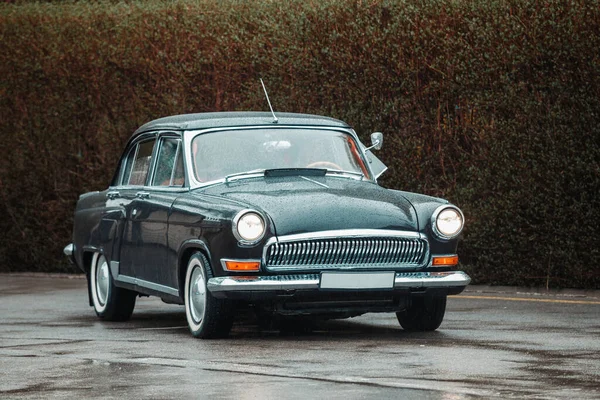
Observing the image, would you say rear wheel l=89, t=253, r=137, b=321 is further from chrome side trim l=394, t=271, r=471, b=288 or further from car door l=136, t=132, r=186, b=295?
chrome side trim l=394, t=271, r=471, b=288

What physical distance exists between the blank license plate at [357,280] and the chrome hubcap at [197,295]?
3.06ft

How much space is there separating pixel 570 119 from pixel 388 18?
102 inches

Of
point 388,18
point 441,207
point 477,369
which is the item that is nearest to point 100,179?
point 388,18

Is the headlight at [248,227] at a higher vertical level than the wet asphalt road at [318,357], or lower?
higher

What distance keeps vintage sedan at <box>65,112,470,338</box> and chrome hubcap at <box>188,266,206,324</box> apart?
10mm

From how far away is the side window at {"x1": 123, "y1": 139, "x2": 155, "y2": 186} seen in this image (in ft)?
39.1


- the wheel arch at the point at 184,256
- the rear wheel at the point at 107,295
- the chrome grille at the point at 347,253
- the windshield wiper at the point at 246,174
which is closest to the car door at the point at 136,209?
the rear wheel at the point at 107,295

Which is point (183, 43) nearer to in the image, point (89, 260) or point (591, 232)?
point (89, 260)

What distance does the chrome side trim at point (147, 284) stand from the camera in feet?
34.9

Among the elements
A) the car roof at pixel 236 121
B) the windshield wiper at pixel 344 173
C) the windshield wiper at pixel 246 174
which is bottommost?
the windshield wiper at pixel 246 174

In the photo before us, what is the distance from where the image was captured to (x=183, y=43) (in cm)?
1739

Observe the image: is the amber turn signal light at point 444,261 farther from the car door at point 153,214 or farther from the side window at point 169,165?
the side window at point 169,165

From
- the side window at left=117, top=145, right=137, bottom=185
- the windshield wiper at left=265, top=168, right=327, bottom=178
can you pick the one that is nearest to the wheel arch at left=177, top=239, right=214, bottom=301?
the windshield wiper at left=265, top=168, right=327, bottom=178

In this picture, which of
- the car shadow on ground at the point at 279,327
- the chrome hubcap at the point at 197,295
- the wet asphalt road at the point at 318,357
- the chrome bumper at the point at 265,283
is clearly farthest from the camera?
the car shadow on ground at the point at 279,327
